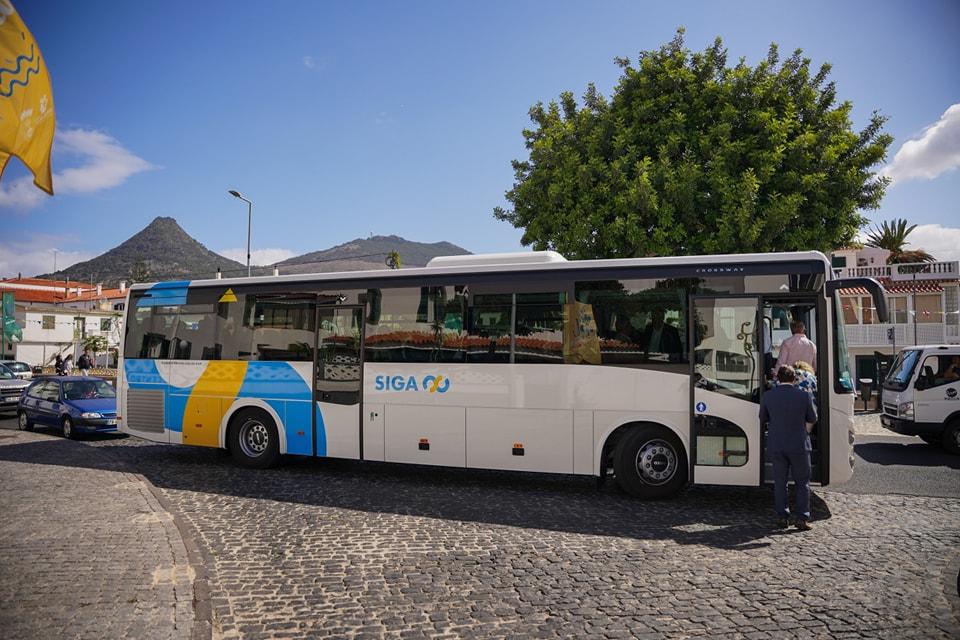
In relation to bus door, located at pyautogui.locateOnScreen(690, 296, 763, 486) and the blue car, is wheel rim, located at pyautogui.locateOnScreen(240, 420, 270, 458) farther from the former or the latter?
bus door, located at pyautogui.locateOnScreen(690, 296, 763, 486)

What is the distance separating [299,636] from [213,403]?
26.0 ft

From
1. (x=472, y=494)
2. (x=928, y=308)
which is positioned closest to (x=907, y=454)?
(x=472, y=494)

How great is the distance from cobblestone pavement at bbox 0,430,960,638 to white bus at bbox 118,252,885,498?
0.78 m

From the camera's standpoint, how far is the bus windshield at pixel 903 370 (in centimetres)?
1378

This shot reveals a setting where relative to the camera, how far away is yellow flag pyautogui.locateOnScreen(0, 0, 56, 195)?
310 centimetres

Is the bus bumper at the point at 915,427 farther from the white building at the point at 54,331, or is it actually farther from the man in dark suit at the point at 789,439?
the white building at the point at 54,331

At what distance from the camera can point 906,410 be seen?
535 inches

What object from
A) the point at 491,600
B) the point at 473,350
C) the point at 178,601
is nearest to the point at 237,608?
the point at 178,601

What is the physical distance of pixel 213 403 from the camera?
1139cm

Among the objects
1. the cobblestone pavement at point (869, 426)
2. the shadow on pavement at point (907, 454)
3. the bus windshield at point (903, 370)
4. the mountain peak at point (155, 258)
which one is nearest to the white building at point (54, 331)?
the cobblestone pavement at point (869, 426)

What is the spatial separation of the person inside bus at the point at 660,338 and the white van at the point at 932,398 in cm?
840

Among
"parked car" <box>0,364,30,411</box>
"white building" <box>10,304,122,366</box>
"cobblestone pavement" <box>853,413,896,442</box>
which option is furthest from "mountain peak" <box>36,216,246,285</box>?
"cobblestone pavement" <box>853,413,896,442</box>

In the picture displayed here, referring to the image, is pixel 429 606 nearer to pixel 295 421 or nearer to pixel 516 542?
pixel 516 542

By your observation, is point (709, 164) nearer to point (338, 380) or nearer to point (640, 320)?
point (640, 320)
